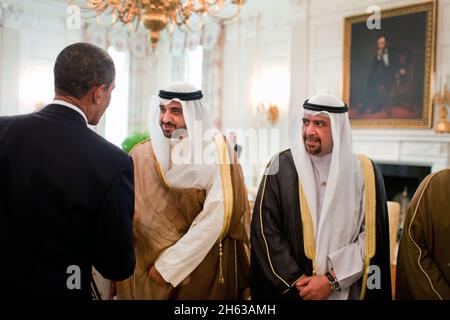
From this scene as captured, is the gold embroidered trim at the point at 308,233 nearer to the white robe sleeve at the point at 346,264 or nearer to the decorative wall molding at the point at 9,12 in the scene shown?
the white robe sleeve at the point at 346,264

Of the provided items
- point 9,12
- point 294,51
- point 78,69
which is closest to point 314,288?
point 78,69

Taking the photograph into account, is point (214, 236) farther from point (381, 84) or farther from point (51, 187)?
point (381, 84)

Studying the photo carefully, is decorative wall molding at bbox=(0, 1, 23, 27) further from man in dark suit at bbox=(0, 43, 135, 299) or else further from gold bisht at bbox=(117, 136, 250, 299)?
man in dark suit at bbox=(0, 43, 135, 299)

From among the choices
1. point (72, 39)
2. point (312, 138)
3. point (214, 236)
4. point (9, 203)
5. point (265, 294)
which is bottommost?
point (265, 294)

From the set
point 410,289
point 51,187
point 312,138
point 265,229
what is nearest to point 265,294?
point 265,229

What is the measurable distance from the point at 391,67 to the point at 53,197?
5.41 m

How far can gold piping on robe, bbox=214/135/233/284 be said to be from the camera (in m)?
2.16

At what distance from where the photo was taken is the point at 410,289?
6.59 feet

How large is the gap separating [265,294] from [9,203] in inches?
51.7

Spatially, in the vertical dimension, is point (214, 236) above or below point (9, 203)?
below

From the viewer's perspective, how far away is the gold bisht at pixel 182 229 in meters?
2.21
